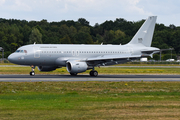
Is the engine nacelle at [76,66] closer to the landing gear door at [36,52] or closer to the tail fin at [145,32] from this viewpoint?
the landing gear door at [36,52]

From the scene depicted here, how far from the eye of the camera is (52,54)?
4269 centimetres

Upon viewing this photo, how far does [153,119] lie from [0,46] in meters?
A: 129

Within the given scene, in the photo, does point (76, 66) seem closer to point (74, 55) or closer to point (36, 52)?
point (74, 55)

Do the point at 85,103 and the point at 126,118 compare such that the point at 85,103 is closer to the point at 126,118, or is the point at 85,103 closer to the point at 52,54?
the point at 126,118

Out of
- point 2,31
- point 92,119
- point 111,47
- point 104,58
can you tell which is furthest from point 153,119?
point 2,31

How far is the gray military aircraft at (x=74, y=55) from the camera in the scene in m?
41.7

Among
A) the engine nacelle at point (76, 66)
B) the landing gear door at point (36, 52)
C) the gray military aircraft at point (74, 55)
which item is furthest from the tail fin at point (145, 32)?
the landing gear door at point (36, 52)

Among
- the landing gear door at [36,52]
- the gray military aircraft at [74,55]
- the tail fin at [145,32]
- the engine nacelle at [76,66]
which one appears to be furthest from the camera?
the tail fin at [145,32]

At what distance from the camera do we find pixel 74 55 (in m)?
44.0

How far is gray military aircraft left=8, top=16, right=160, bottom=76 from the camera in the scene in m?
41.7

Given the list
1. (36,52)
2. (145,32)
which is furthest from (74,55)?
(145,32)

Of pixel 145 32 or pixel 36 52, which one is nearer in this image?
pixel 36 52

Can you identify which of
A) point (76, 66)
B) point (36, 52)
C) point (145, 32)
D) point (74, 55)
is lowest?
point (76, 66)

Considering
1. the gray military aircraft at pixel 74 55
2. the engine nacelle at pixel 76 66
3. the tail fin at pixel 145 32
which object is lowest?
the engine nacelle at pixel 76 66
